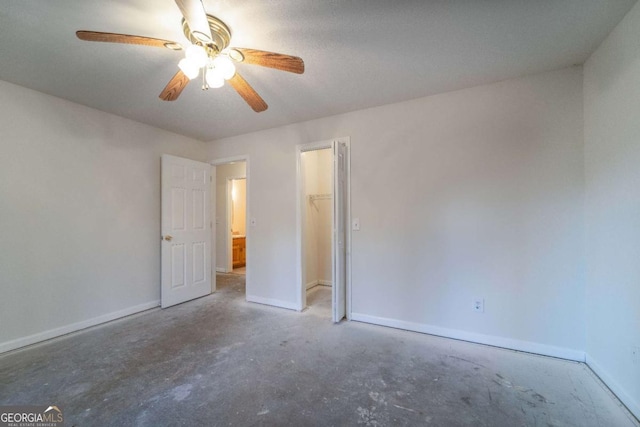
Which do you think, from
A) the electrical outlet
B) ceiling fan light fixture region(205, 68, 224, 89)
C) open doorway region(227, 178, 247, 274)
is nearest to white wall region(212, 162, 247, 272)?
open doorway region(227, 178, 247, 274)

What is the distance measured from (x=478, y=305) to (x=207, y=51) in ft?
10.0

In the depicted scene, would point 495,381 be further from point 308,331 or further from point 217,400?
point 217,400

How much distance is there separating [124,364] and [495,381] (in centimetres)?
293

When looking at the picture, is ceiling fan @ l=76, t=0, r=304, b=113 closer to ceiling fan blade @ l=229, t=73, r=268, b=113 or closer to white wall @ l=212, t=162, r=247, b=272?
ceiling fan blade @ l=229, t=73, r=268, b=113

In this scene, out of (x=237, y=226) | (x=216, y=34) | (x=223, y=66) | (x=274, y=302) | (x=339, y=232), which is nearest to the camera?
(x=223, y=66)

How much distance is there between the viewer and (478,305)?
8.22ft

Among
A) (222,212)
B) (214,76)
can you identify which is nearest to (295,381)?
(214,76)

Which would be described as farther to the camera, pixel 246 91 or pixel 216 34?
pixel 246 91

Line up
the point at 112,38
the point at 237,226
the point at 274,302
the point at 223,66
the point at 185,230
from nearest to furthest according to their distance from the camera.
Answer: the point at 112,38, the point at 223,66, the point at 274,302, the point at 185,230, the point at 237,226

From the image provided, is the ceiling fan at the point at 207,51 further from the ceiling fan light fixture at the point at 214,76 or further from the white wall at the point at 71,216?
the white wall at the point at 71,216

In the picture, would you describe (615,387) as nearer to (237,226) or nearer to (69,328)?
(69,328)

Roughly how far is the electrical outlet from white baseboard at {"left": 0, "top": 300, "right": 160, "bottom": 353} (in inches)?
153

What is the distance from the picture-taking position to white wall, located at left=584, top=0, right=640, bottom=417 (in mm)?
1617

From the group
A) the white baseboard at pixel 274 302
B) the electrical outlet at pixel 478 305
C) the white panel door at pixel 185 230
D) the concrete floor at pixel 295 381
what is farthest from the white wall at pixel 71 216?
the electrical outlet at pixel 478 305
